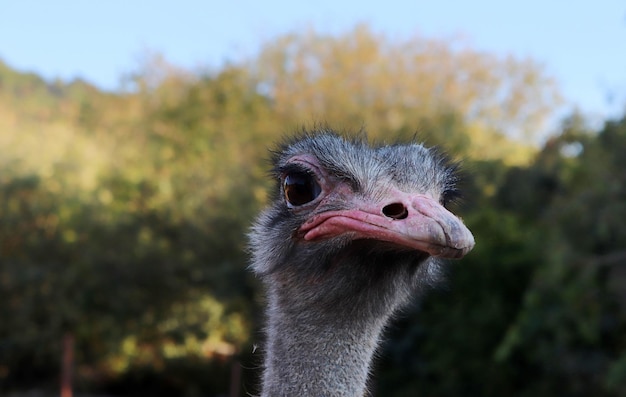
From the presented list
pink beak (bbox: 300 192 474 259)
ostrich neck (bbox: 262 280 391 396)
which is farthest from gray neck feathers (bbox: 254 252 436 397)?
pink beak (bbox: 300 192 474 259)

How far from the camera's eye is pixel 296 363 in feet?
5.52

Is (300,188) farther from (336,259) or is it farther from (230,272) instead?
(230,272)

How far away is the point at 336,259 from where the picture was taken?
5.33 ft

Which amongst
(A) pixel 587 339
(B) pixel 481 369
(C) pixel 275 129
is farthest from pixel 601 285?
(C) pixel 275 129

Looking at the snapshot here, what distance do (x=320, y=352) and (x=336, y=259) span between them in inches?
9.1

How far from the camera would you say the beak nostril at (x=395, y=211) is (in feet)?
4.72

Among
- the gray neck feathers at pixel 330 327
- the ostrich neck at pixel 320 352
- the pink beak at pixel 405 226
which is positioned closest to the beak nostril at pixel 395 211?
the pink beak at pixel 405 226

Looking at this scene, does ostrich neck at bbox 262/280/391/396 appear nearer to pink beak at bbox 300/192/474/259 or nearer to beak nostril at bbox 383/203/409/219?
pink beak at bbox 300/192/474/259

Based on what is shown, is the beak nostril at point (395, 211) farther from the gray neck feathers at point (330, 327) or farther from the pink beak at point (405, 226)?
the gray neck feathers at point (330, 327)

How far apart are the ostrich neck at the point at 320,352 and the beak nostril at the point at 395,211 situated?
316 millimetres

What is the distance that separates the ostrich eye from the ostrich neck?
0.82 feet

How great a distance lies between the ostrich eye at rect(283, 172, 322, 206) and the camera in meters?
1.67

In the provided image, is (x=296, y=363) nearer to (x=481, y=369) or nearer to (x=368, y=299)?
(x=368, y=299)

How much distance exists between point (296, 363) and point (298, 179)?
0.44 meters
